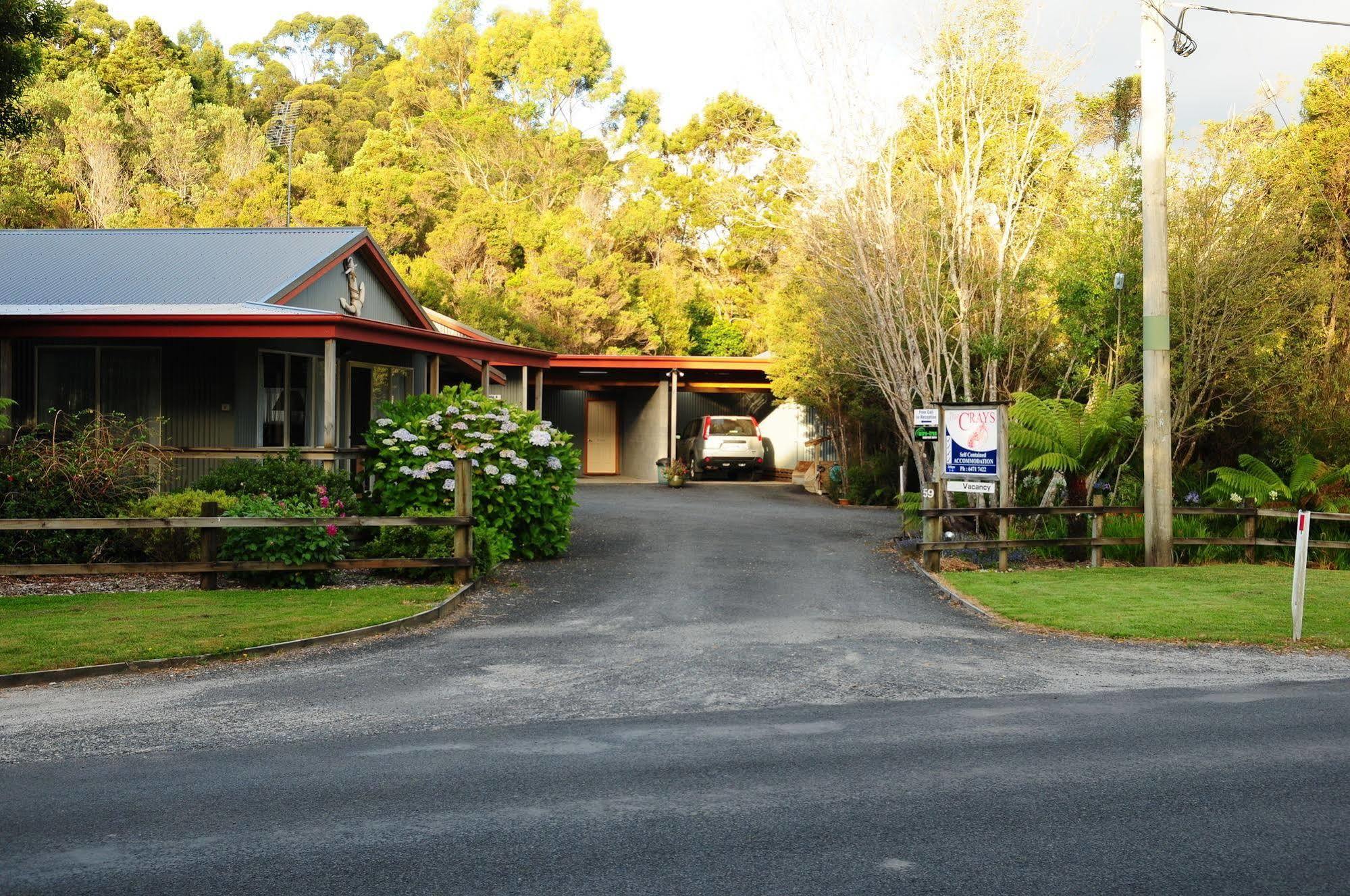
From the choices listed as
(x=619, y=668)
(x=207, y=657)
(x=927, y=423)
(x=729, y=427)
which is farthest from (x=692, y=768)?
(x=729, y=427)

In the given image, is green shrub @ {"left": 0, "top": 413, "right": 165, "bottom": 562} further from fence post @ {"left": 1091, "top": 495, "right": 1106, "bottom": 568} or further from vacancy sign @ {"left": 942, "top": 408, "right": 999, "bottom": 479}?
fence post @ {"left": 1091, "top": 495, "right": 1106, "bottom": 568}

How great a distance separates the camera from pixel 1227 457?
Answer: 21.1 metres

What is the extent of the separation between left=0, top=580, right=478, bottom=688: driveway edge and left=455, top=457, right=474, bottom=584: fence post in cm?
172

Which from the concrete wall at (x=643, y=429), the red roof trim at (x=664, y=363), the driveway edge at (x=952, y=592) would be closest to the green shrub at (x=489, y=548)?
the driveway edge at (x=952, y=592)

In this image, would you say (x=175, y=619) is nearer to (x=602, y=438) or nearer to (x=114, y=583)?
(x=114, y=583)

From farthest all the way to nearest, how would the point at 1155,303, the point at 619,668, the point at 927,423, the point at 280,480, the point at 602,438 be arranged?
the point at 602,438
the point at 927,423
the point at 280,480
the point at 1155,303
the point at 619,668

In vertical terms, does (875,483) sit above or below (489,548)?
above

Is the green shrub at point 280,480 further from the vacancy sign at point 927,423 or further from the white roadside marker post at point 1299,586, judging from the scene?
the white roadside marker post at point 1299,586

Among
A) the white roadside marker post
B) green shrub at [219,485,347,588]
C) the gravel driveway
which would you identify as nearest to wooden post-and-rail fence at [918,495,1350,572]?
the gravel driveway

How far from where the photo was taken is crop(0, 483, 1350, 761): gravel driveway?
770 centimetres

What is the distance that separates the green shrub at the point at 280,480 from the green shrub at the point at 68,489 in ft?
3.25

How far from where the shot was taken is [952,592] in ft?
45.4

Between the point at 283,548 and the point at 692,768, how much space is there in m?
7.99

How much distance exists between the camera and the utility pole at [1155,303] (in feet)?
50.9
